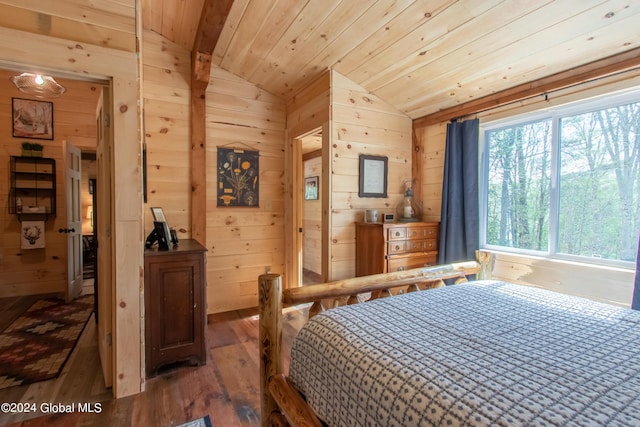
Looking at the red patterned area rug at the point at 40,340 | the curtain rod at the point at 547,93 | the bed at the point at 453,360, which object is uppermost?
the curtain rod at the point at 547,93

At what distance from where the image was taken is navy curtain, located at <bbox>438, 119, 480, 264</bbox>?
2900mm

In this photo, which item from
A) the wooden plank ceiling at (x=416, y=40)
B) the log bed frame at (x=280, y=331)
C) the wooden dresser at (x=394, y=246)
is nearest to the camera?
the log bed frame at (x=280, y=331)

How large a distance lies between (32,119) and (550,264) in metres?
5.82

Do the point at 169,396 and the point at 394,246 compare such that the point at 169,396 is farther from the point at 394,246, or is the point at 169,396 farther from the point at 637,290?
the point at 637,290

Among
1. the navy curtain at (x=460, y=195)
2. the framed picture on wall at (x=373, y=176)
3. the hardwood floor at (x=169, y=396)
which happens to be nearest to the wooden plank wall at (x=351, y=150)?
the framed picture on wall at (x=373, y=176)

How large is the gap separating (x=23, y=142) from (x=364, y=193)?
425cm

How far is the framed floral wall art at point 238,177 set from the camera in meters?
3.42

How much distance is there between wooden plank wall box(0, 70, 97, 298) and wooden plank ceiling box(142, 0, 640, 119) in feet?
6.31

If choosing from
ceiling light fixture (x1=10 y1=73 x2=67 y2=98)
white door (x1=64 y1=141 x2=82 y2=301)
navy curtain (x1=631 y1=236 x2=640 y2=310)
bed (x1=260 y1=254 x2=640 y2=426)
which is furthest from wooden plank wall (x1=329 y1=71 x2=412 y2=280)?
white door (x1=64 y1=141 x2=82 y2=301)

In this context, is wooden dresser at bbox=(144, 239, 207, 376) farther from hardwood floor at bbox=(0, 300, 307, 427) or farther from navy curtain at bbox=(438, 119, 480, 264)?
navy curtain at bbox=(438, 119, 480, 264)

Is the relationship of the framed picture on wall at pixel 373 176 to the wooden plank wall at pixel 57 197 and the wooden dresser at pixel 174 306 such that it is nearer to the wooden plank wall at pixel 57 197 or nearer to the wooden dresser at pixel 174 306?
the wooden dresser at pixel 174 306

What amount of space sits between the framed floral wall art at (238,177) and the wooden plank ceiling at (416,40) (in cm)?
91

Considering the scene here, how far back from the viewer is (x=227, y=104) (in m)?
3.44

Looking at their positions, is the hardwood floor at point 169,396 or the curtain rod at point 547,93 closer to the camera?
the hardwood floor at point 169,396
